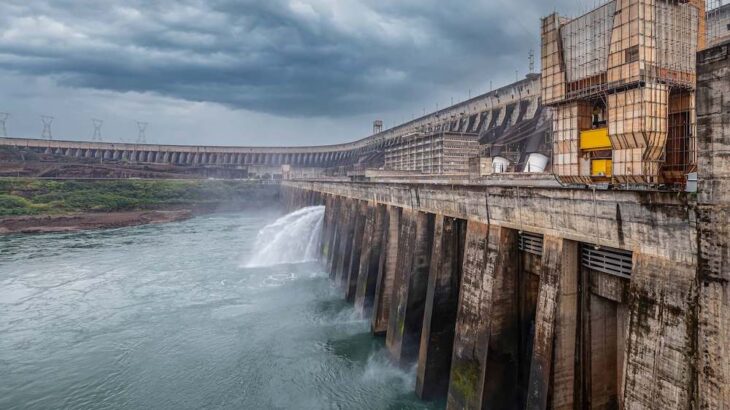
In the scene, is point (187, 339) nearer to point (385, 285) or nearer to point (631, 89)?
point (385, 285)

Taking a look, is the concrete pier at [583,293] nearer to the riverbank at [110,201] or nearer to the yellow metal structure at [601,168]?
the yellow metal structure at [601,168]

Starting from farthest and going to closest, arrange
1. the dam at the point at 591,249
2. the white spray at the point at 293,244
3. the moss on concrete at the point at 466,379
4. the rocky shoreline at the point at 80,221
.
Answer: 1. the rocky shoreline at the point at 80,221
2. the white spray at the point at 293,244
3. the moss on concrete at the point at 466,379
4. the dam at the point at 591,249

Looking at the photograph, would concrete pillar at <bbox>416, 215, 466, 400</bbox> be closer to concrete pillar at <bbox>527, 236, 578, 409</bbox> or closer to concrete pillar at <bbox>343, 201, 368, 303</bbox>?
concrete pillar at <bbox>527, 236, 578, 409</bbox>

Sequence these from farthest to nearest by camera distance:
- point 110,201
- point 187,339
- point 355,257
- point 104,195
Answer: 1. point 104,195
2. point 110,201
3. point 355,257
4. point 187,339

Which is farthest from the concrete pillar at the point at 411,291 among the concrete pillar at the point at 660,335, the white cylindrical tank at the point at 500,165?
the white cylindrical tank at the point at 500,165

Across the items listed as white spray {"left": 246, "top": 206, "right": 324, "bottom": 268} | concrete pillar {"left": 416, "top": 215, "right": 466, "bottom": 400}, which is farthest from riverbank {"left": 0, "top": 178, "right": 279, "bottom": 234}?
concrete pillar {"left": 416, "top": 215, "right": 466, "bottom": 400}

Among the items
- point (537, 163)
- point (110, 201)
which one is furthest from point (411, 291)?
point (110, 201)

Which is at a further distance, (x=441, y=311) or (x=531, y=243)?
(x=441, y=311)

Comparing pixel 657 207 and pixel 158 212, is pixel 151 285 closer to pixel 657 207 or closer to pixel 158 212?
pixel 657 207
